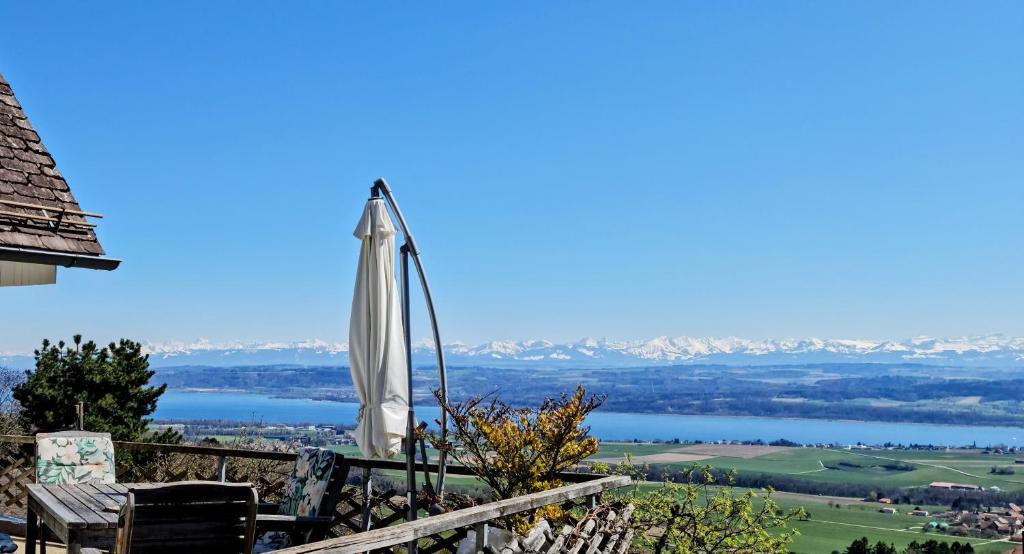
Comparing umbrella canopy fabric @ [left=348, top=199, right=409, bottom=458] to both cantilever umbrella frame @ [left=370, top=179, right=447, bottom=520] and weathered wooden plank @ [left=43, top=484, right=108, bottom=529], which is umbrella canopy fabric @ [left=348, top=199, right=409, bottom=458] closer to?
cantilever umbrella frame @ [left=370, top=179, right=447, bottom=520]

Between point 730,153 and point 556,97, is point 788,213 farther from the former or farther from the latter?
point 556,97

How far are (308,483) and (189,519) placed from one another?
154 cm

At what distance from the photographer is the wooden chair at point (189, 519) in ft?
11.4

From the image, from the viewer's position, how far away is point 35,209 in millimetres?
5707

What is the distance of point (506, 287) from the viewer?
232ft

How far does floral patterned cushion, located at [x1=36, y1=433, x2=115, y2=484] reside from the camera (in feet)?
18.6

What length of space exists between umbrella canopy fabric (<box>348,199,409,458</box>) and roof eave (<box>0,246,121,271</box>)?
1.60 meters

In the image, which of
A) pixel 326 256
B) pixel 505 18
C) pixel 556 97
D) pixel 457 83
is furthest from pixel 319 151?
pixel 326 256

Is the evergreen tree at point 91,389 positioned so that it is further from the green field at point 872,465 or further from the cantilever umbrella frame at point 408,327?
the green field at point 872,465

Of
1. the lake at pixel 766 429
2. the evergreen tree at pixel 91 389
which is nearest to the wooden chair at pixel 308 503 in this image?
the evergreen tree at pixel 91 389

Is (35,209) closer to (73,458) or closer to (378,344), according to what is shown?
(73,458)

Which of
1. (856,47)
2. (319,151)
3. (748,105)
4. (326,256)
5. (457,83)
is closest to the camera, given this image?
(319,151)

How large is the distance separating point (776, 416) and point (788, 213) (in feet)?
92.1

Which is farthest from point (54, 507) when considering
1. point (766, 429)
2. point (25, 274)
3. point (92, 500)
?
point (766, 429)
